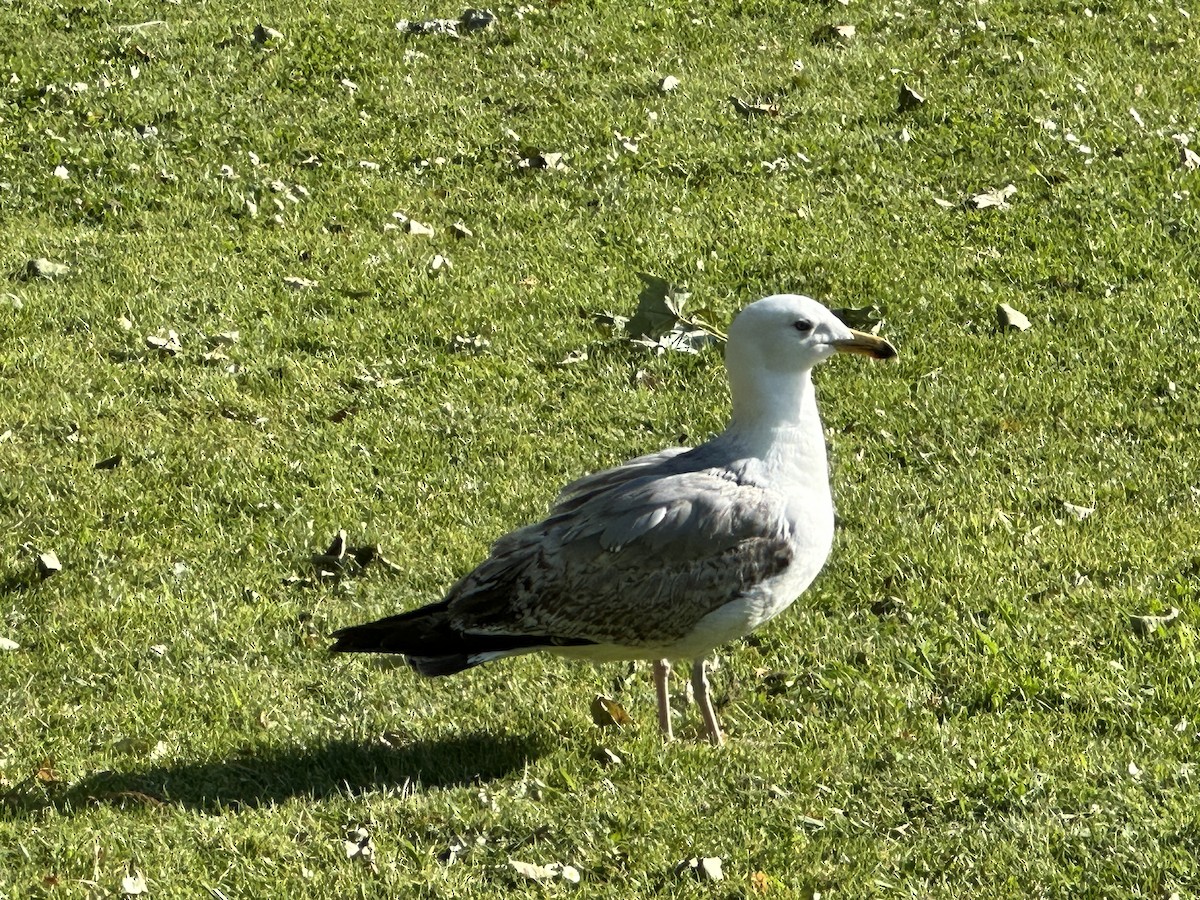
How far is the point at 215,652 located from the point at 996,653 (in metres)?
3.04

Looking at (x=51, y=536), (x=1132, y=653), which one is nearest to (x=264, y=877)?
(x=51, y=536)

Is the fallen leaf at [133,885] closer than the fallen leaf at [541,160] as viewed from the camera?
Yes

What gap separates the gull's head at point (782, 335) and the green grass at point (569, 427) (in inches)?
48.8

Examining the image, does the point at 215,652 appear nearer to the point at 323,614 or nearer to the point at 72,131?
the point at 323,614

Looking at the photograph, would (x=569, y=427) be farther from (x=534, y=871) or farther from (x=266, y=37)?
(x=266, y=37)

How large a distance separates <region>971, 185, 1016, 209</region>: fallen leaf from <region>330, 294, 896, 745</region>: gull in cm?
490

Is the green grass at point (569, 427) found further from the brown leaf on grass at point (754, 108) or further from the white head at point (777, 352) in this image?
the white head at point (777, 352)

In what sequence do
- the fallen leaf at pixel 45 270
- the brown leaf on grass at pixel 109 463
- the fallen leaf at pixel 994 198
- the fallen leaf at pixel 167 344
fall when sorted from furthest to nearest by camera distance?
the fallen leaf at pixel 994 198
the fallen leaf at pixel 45 270
the fallen leaf at pixel 167 344
the brown leaf on grass at pixel 109 463

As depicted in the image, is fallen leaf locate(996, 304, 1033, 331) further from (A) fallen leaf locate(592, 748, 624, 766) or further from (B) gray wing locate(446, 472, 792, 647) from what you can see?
(A) fallen leaf locate(592, 748, 624, 766)

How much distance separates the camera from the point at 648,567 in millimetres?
5535

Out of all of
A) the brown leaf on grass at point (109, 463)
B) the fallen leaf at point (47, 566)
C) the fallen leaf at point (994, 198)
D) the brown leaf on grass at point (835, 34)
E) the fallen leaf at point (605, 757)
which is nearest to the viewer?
the fallen leaf at point (605, 757)

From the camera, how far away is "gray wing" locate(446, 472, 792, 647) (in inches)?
217

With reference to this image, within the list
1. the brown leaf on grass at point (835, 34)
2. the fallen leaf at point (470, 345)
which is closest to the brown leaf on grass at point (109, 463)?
the fallen leaf at point (470, 345)

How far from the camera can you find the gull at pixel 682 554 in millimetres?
5531
